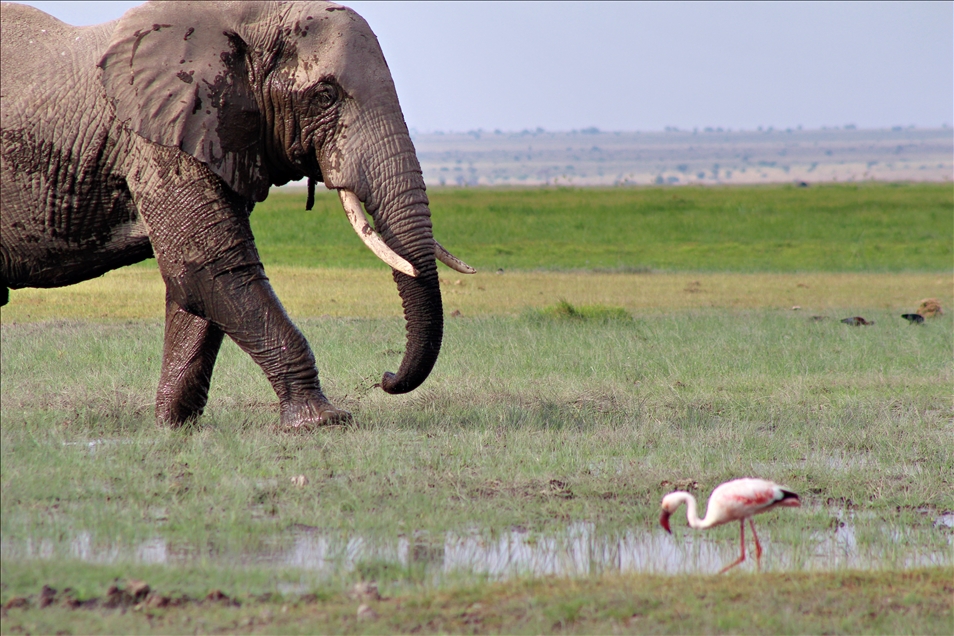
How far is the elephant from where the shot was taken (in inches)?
284

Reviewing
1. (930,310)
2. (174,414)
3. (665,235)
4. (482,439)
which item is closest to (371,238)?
(482,439)

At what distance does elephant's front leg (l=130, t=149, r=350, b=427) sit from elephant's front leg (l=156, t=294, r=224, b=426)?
0.30 metres

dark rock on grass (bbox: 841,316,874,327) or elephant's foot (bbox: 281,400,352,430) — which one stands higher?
elephant's foot (bbox: 281,400,352,430)

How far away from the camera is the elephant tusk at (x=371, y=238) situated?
23.9 feet

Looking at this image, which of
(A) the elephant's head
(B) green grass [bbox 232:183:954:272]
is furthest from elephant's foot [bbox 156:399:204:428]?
(B) green grass [bbox 232:183:954:272]

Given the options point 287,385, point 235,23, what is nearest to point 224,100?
point 235,23

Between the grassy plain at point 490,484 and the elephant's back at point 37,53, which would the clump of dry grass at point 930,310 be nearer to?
the grassy plain at point 490,484

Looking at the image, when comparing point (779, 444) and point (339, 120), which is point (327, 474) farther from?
point (779, 444)

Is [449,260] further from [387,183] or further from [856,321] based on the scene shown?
[856,321]

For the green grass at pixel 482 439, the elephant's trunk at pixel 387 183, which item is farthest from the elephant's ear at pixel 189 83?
the green grass at pixel 482 439

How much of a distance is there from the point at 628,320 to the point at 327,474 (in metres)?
8.54

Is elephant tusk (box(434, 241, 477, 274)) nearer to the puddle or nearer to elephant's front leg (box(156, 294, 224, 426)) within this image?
elephant's front leg (box(156, 294, 224, 426))

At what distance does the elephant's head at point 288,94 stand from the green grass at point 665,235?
52.6ft

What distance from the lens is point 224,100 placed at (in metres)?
7.27
